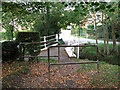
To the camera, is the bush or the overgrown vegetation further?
the overgrown vegetation

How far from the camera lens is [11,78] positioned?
256 centimetres

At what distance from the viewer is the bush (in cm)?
350

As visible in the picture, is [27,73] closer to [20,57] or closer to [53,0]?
[20,57]

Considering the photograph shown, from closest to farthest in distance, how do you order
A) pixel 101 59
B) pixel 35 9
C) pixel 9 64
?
pixel 35 9 → pixel 9 64 → pixel 101 59

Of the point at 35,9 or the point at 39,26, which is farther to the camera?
the point at 39,26

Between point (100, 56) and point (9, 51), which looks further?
point (100, 56)

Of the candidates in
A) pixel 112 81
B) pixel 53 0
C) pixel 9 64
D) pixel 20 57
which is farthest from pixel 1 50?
Result: pixel 112 81

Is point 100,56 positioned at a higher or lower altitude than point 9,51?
lower

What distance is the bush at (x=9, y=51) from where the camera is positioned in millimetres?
3496

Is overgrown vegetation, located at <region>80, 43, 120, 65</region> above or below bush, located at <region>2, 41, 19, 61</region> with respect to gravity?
below

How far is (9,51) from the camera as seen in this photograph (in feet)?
11.8

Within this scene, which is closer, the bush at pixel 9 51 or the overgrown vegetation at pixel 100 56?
the bush at pixel 9 51

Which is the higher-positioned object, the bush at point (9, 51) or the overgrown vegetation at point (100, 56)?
the bush at point (9, 51)

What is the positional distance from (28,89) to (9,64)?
150 centimetres
